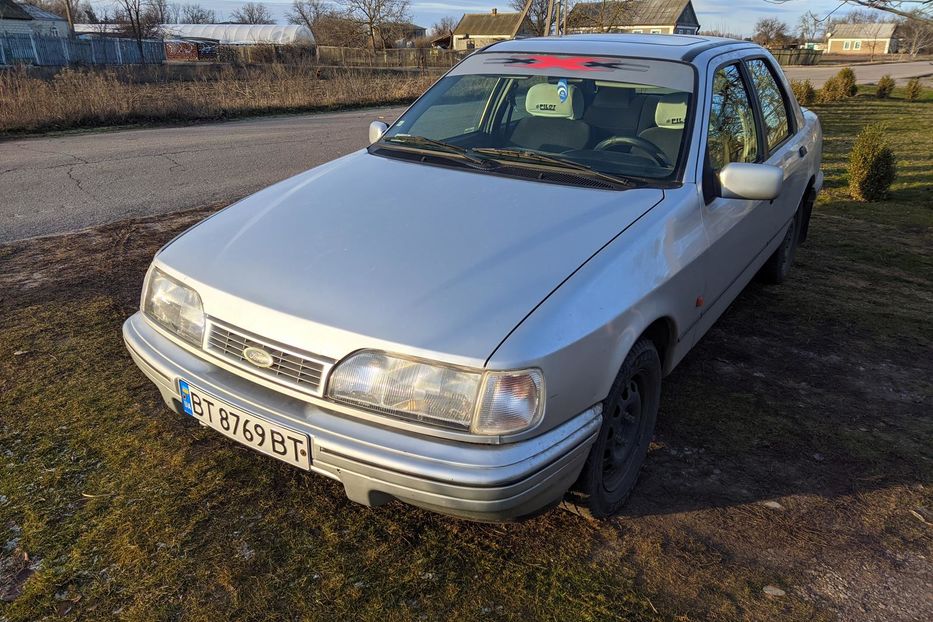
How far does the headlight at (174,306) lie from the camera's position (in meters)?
2.45

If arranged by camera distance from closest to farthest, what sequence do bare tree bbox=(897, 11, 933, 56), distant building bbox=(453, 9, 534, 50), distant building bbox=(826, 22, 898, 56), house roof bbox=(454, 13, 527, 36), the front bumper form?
the front bumper → bare tree bbox=(897, 11, 933, 56) → distant building bbox=(453, 9, 534, 50) → house roof bbox=(454, 13, 527, 36) → distant building bbox=(826, 22, 898, 56)

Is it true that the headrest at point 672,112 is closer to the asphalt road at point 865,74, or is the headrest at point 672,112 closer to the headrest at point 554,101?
the headrest at point 554,101

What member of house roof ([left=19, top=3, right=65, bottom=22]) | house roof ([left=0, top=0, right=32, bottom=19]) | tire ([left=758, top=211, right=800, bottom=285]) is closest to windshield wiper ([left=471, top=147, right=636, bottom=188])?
tire ([left=758, top=211, right=800, bottom=285])

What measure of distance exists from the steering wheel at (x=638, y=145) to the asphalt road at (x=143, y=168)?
5287 mm

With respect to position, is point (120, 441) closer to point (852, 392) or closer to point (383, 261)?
point (383, 261)

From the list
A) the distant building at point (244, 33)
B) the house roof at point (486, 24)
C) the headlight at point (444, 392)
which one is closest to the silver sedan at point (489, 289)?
the headlight at point (444, 392)

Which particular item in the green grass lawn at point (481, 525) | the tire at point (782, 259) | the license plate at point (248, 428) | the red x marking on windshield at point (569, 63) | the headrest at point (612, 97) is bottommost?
the green grass lawn at point (481, 525)

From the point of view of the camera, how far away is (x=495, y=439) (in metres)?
1.98

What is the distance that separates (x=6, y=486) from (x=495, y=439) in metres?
2.08

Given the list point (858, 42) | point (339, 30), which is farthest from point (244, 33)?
point (858, 42)

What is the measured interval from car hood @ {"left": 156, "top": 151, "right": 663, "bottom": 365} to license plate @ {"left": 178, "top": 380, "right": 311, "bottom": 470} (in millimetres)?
277

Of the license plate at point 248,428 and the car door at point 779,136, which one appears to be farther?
the car door at point 779,136

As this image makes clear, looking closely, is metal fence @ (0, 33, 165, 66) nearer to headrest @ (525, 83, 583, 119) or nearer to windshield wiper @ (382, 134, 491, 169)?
windshield wiper @ (382, 134, 491, 169)

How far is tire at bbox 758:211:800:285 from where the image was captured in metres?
5.09
